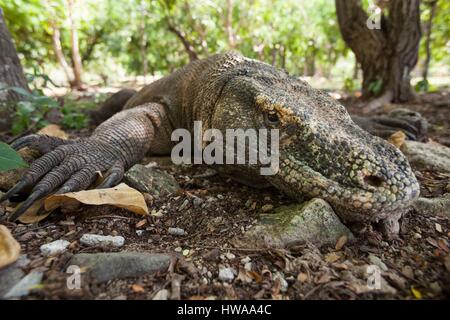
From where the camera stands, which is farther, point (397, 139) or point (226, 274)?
point (397, 139)

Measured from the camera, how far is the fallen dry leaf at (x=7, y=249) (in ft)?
4.26

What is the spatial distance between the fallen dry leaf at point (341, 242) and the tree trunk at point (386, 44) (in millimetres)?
4570

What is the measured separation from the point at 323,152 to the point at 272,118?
1.22ft

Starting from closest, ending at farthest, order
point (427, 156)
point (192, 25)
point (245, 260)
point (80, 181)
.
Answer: point (245, 260)
point (80, 181)
point (427, 156)
point (192, 25)

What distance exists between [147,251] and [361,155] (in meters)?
1.14

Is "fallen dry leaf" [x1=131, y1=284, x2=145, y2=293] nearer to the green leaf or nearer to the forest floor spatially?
the forest floor

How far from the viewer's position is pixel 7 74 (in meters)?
3.61

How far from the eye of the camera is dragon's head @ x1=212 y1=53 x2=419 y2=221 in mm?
1535

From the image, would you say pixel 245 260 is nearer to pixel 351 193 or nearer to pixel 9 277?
pixel 351 193

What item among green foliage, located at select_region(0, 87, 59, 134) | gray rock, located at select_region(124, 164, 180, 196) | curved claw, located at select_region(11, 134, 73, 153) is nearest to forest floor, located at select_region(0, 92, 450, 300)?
gray rock, located at select_region(124, 164, 180, 196)

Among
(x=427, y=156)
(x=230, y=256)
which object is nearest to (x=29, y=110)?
(x=230, y=256)

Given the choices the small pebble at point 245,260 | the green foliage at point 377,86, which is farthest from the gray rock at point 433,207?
the green foliage at point 377,86

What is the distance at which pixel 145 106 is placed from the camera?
3117 millimetres
